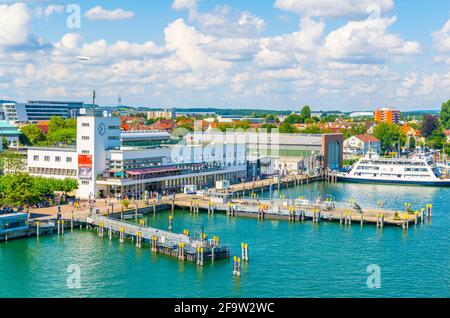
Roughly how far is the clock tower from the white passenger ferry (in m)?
28.0

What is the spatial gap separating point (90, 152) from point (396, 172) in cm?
3105

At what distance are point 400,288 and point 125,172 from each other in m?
24.7

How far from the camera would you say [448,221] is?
38.5 m

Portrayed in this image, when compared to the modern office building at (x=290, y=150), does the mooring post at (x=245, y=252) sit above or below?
below

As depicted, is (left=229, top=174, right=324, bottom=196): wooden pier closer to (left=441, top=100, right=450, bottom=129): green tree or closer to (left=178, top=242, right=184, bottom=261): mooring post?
(left=178, top=242, right=184, bottom=261): mooring post

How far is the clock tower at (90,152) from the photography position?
142 ft

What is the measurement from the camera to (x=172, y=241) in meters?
28.6

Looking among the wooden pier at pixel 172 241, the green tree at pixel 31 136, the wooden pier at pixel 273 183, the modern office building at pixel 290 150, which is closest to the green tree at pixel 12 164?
the wooden pier at pixel 172 241

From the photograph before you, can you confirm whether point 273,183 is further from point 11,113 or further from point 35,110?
point 35,110

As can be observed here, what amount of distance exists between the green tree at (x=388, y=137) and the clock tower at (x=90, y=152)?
55.5 metres

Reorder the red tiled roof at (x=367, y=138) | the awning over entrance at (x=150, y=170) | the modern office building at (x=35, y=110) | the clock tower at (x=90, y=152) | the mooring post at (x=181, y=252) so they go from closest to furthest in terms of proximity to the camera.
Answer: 1. the mooring post at (x=181, y=252)
2. the clock tower at (x=90, y=152)
3. the awning over entrance at (x=150, y=170)
4. the red tiled roof at (x=367, y=138)
5. the modern office building at (x=35, y=110)

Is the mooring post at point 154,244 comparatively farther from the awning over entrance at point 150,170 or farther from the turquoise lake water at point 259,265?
the awning over entrance at point 150,170

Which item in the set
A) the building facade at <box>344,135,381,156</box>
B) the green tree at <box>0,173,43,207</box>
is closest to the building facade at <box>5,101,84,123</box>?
the building facade at <box>344,135,381,156</box>
